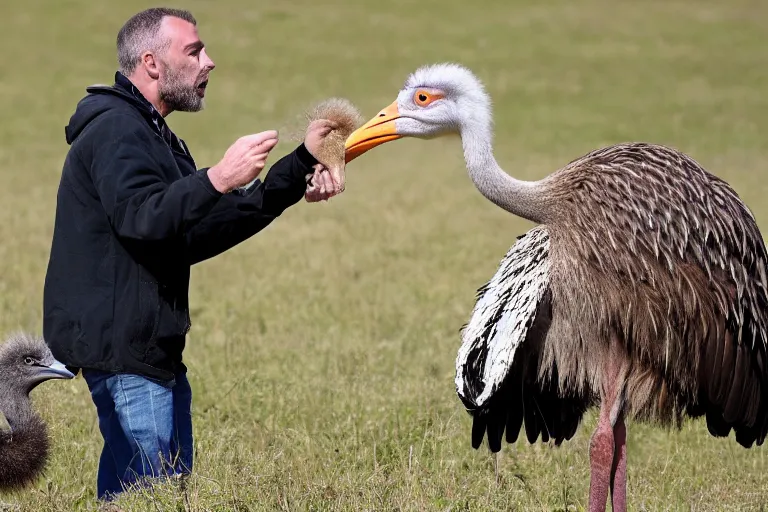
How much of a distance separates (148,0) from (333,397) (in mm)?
32879

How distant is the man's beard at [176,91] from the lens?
5.38m

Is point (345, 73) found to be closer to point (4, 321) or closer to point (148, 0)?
point (148, 0)

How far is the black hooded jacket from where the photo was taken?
198 inches

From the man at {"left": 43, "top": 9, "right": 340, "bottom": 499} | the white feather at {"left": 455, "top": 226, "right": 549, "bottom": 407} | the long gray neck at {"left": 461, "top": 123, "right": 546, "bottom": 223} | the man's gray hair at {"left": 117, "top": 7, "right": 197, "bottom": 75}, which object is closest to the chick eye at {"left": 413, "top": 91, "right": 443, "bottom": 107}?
the long gray neck at {"left": 461, "top": 123, "right": 546, "bottom": 223}

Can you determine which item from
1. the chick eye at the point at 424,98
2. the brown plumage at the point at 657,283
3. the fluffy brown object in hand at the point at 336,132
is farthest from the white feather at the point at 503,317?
the fluffy brown object in hand at the point at 336,132

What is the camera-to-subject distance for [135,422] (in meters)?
5.27

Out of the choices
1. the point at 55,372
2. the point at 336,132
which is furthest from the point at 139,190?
the point at 55,372

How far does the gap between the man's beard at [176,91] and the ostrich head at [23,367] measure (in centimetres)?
147

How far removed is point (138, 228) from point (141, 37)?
965 millimetres

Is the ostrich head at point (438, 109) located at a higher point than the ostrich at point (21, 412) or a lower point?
higher

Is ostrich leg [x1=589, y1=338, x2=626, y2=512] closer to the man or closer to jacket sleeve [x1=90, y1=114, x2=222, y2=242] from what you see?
the man

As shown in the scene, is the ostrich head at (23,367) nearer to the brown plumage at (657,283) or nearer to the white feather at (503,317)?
the white feather at (503,317)

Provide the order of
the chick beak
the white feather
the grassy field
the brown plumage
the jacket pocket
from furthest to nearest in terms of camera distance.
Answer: the grassy field < the white feather < the brown plumage < the chick beak < the jacket pocket

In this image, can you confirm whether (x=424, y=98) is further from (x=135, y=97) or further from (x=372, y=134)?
(x=135, y=97)
